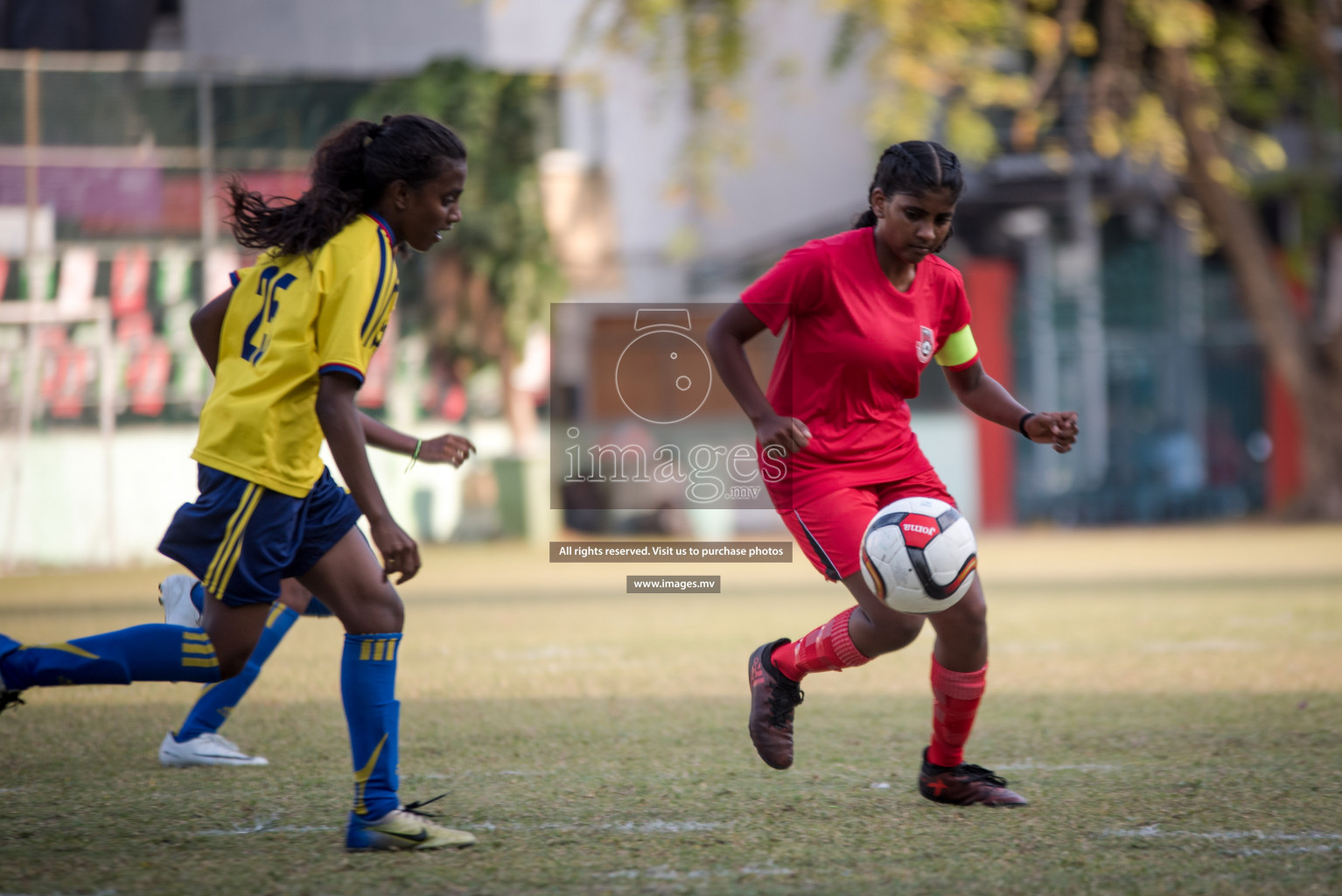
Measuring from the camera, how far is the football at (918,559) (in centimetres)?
391

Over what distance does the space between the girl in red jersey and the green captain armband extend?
8cm

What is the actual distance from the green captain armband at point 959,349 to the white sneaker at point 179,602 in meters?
2.34

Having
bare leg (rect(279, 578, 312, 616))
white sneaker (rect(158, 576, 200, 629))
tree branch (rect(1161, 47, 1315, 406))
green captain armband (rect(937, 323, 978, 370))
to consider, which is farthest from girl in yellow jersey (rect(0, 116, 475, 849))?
tree branch (rect(1161, 47, 1315, 406))

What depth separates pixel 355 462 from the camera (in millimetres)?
3363

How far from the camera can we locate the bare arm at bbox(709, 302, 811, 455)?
3998 millimetres

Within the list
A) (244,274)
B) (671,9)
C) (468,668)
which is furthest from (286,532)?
(671,9)

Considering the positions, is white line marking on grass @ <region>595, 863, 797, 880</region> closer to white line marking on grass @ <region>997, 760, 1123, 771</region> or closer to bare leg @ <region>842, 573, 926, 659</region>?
bare leg @ <region>842, 573, 926, 659</region>

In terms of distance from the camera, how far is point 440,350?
17500mm

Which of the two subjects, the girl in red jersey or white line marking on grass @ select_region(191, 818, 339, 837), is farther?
the girl in red jersey

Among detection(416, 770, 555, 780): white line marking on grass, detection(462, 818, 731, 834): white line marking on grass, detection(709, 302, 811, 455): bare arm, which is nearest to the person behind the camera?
detection(462, 818, 731, 834): white line marking on grass

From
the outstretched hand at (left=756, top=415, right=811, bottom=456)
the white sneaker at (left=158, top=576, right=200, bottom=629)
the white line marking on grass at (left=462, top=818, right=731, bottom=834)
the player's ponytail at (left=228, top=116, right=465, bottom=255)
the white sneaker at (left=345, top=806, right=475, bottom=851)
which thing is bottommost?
the white line marking on grass at (left=462, top=818, right=731, bottom=834)

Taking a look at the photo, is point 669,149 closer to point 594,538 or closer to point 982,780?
point 594,538

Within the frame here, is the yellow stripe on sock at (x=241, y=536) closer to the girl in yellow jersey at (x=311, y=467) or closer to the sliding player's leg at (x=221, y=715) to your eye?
the girl in yellow jersey at (x=311, y=467)

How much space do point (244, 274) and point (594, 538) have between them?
14051 mm
